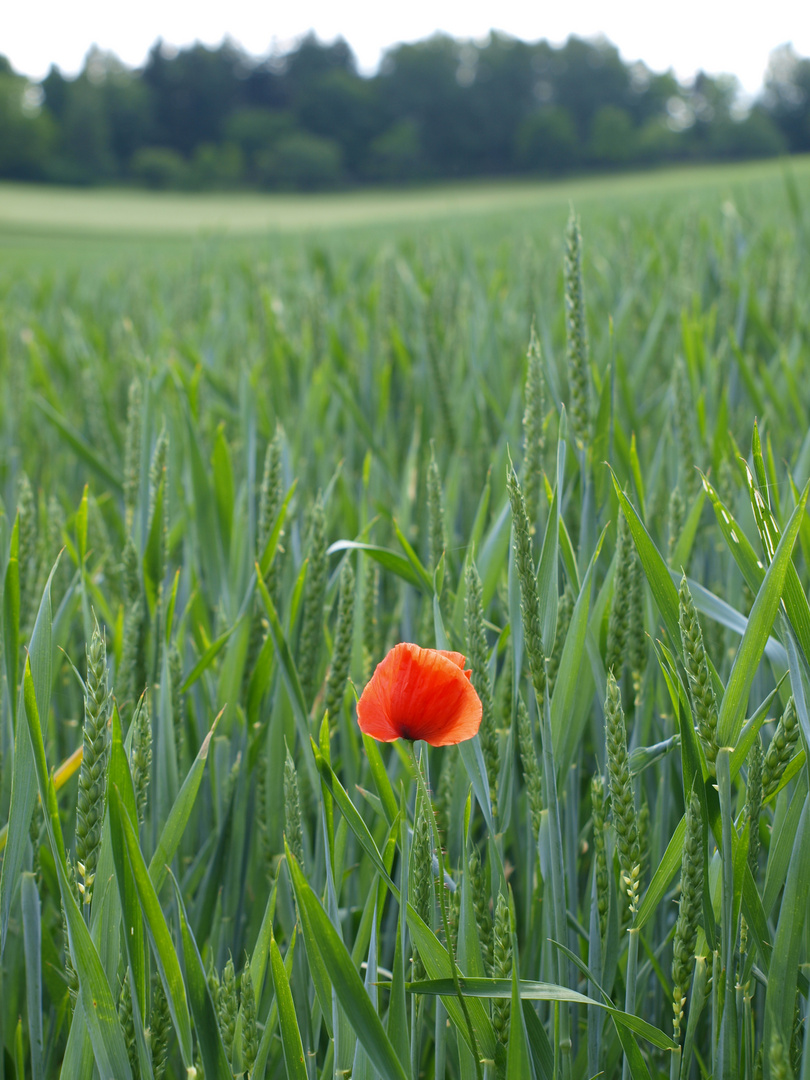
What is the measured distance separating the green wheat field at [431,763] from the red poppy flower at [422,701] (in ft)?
0.11

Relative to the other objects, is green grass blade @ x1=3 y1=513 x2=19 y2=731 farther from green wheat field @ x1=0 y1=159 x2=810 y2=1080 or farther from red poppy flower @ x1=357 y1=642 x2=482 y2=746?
red poppy flower @ x1=357 y1=642 x2=482 y2=746

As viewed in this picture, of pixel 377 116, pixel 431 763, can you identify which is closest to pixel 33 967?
pixel 431 763

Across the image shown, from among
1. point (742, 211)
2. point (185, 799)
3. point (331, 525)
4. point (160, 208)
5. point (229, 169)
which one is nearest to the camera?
point (185, 799)

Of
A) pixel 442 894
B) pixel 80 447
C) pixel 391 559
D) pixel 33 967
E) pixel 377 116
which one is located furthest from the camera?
pixel 377 116

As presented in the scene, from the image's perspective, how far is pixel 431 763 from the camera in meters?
0.63

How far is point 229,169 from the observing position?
105 feet

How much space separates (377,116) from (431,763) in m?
44.0

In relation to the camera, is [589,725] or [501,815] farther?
[589,725]

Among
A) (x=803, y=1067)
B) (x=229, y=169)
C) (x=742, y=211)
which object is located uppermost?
(x=229, y=169)

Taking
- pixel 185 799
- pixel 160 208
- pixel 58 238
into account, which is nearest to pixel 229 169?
pixel 160 208

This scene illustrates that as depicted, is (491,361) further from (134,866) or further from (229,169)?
(229,169)

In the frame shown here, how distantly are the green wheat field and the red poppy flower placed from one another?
0.03m

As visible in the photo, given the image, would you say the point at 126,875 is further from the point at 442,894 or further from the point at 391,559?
the point at 391,559

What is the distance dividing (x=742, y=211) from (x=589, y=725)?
2256 mm
